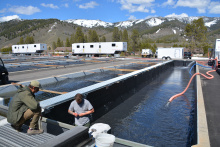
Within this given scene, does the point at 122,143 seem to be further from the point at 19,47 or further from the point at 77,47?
the point at 19,47

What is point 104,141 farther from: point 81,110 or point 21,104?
point 81,110

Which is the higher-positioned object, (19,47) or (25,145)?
(19,47)

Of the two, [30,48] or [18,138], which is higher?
[30,48]

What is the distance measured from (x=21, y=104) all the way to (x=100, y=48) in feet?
141

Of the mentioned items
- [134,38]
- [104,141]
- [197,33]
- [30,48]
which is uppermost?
→ [197,33]

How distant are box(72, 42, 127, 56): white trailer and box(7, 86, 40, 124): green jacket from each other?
40.0 meters

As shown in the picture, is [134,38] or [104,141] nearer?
[104,141]

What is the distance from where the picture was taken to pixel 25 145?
360 cm

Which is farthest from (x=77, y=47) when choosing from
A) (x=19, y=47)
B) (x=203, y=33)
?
(x=203, y=33)

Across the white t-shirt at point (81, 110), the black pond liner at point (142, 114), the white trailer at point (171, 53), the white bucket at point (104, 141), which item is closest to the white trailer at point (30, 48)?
the white trailer at point (171, 53)

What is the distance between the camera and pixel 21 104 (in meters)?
3.86

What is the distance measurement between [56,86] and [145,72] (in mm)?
7848

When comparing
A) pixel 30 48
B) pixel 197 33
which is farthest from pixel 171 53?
pixel 30 48

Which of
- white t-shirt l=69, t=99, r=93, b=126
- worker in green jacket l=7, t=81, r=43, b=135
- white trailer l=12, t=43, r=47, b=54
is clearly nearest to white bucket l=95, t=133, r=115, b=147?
worker in green jacket l=7, t=81, r=43, b=135
